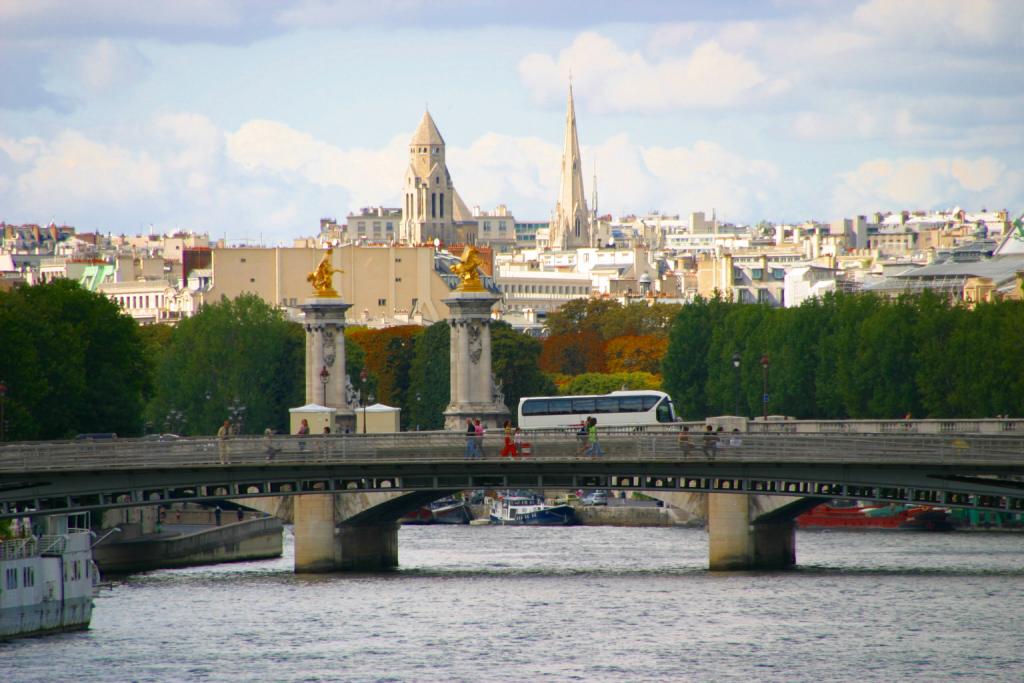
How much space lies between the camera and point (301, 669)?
171 feet

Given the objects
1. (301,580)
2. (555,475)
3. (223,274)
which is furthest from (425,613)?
(223,274)

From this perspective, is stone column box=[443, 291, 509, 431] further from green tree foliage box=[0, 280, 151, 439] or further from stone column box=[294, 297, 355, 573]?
green tree foliage box=[0, 280, 151, 439]

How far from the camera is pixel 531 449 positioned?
62.8 meters

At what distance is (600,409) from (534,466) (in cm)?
2804

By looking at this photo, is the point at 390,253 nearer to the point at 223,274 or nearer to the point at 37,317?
the point at 223,274

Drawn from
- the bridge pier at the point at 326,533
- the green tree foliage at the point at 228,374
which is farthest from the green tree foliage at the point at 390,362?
the bridge pier at the point at 326,533

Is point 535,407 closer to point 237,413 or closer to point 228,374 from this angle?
point 237,413

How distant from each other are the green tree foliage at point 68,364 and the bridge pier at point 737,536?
20.4 m

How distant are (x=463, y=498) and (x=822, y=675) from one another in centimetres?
6167

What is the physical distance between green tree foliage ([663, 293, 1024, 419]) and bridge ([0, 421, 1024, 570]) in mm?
28524

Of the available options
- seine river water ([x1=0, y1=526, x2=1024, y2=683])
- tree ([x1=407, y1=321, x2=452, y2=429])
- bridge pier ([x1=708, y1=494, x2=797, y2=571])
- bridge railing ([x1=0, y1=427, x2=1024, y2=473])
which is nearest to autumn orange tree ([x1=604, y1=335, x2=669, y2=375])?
tree ([x1=407, y1=321, x2=452, y2=429])

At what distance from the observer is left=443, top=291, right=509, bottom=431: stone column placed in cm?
8662

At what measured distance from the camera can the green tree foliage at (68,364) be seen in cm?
7869

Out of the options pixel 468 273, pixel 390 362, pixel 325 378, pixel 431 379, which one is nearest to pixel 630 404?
A: pixel 468 273
